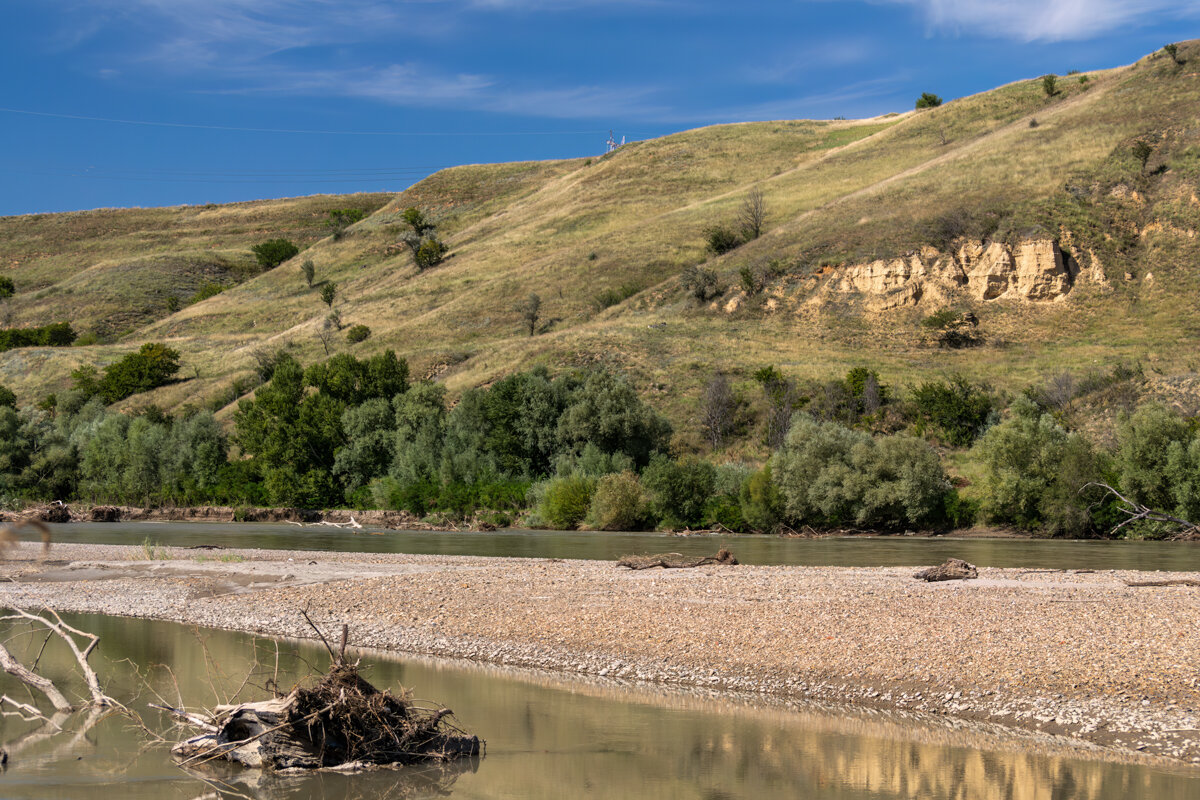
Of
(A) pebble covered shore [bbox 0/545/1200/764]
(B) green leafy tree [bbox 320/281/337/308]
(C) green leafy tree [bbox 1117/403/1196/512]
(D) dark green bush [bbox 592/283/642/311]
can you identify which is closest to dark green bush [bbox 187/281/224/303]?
(B) green leafy tree [bbox 320/281/337/308]

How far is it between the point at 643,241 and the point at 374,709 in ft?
288

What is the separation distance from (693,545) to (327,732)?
84.8 ft

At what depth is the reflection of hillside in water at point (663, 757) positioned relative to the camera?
10.4 m

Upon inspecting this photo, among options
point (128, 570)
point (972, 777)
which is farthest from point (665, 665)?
point (128, 570)

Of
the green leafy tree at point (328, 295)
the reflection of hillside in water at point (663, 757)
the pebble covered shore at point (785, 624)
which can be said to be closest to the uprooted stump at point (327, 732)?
the reflection of hillside in water at point (663, 757)

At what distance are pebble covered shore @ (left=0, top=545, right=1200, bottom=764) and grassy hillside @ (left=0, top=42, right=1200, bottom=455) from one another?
34.0m

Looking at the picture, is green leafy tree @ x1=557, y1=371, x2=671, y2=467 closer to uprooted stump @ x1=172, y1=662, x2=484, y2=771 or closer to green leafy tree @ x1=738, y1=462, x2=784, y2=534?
green leafy tree @ x1=738, y1=462, x2=784, y2=534

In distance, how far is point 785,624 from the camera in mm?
16969

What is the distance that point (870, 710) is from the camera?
1323cm

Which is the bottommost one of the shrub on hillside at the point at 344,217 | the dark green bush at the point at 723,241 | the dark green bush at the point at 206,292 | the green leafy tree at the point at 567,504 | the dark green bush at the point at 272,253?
the green leafy tree at the point at 567,504

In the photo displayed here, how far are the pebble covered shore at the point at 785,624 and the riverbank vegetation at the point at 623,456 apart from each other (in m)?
14.6

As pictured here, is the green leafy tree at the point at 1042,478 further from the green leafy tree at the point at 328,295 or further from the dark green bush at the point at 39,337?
the dark green bush at the point at 39,337

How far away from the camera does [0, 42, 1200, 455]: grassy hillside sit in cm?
6519

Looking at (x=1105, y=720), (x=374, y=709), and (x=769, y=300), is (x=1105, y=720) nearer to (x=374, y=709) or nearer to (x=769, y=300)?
(x=374, y=709)
